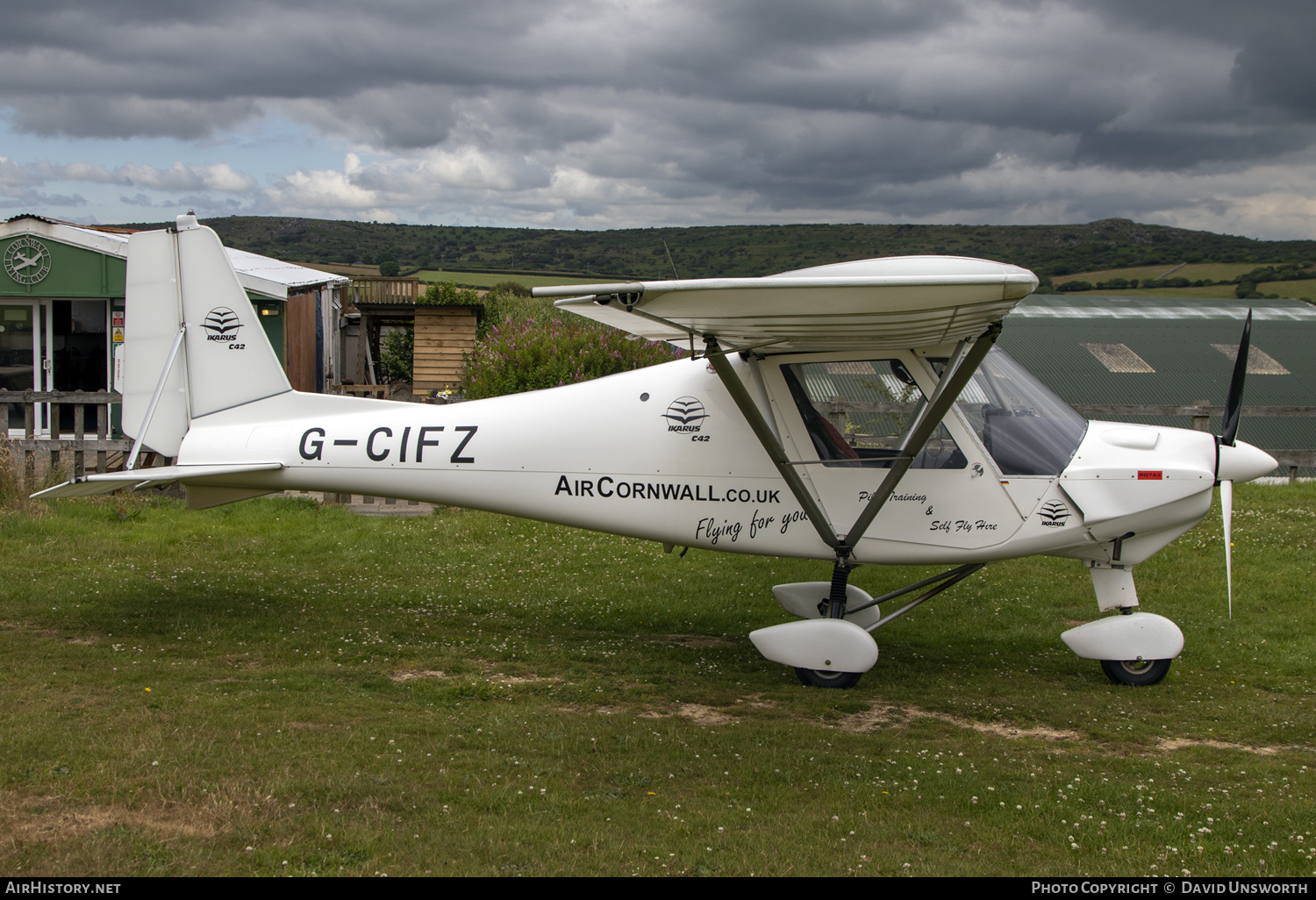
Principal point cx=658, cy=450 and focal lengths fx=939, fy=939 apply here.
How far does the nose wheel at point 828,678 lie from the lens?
6.93 metres

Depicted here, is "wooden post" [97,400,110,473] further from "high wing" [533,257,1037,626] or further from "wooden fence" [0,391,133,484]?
"high wing" [533,257,1037,626]

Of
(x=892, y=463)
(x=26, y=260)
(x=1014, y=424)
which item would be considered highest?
(x=26, y=260)

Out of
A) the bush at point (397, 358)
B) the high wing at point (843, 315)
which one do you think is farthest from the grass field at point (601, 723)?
the bush at point (397, 358)

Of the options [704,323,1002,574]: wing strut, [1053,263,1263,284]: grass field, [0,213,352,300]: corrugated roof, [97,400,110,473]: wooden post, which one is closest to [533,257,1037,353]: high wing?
[704,323,1002,574]: wing strut

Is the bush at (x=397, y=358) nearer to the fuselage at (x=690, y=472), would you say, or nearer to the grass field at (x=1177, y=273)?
the fuselage at (x=690, y=472)

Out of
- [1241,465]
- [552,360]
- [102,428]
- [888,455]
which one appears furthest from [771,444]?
[102,428]

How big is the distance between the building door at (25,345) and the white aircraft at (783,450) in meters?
14.2

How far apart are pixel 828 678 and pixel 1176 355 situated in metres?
19.0

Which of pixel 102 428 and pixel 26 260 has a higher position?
pixel 26 260

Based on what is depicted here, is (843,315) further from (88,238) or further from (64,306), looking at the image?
(64,306)

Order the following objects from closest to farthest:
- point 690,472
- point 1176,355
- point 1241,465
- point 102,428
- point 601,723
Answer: point 601,723 < point 1241,465 < point 690,472 < point 102,428 < point 1176,355

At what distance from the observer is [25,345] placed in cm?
1995

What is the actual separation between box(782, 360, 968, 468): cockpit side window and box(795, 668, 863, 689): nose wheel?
61.4 inches

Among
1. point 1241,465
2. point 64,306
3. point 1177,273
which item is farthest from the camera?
point 1177,273
